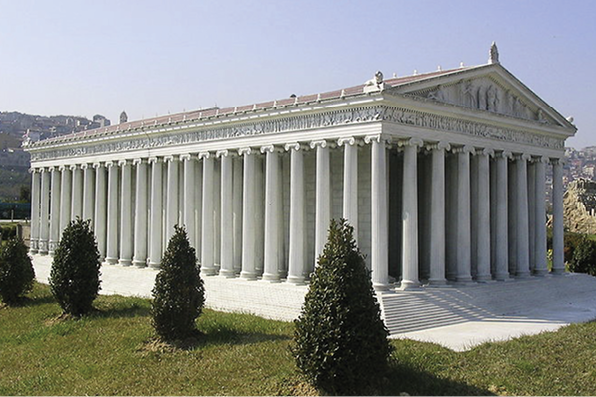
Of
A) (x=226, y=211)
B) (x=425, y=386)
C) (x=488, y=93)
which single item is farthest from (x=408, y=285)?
(x=425, y=386)

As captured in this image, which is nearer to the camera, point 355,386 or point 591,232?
point 355,386

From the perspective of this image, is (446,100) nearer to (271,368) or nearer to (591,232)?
(271,368)

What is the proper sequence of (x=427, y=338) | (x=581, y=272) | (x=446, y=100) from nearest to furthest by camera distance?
(x=427, y=338), (x=446, y=100), (x=581, y=272)

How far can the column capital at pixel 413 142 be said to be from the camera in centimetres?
3194

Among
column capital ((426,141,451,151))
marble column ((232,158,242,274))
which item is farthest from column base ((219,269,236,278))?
column capital ((426,141,451,151))

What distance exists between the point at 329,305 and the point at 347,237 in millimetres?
1929

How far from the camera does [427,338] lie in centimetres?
2527

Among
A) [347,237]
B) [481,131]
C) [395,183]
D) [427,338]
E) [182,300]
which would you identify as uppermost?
[481,131]

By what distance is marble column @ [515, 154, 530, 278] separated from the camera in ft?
127

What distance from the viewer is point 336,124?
32.2 metres

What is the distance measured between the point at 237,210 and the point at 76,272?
39.8 ft

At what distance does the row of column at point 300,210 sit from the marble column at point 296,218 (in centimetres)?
5

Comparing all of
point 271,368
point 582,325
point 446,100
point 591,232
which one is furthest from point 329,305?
point 591,232

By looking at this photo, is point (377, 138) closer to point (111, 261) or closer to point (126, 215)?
point (126, 215)
